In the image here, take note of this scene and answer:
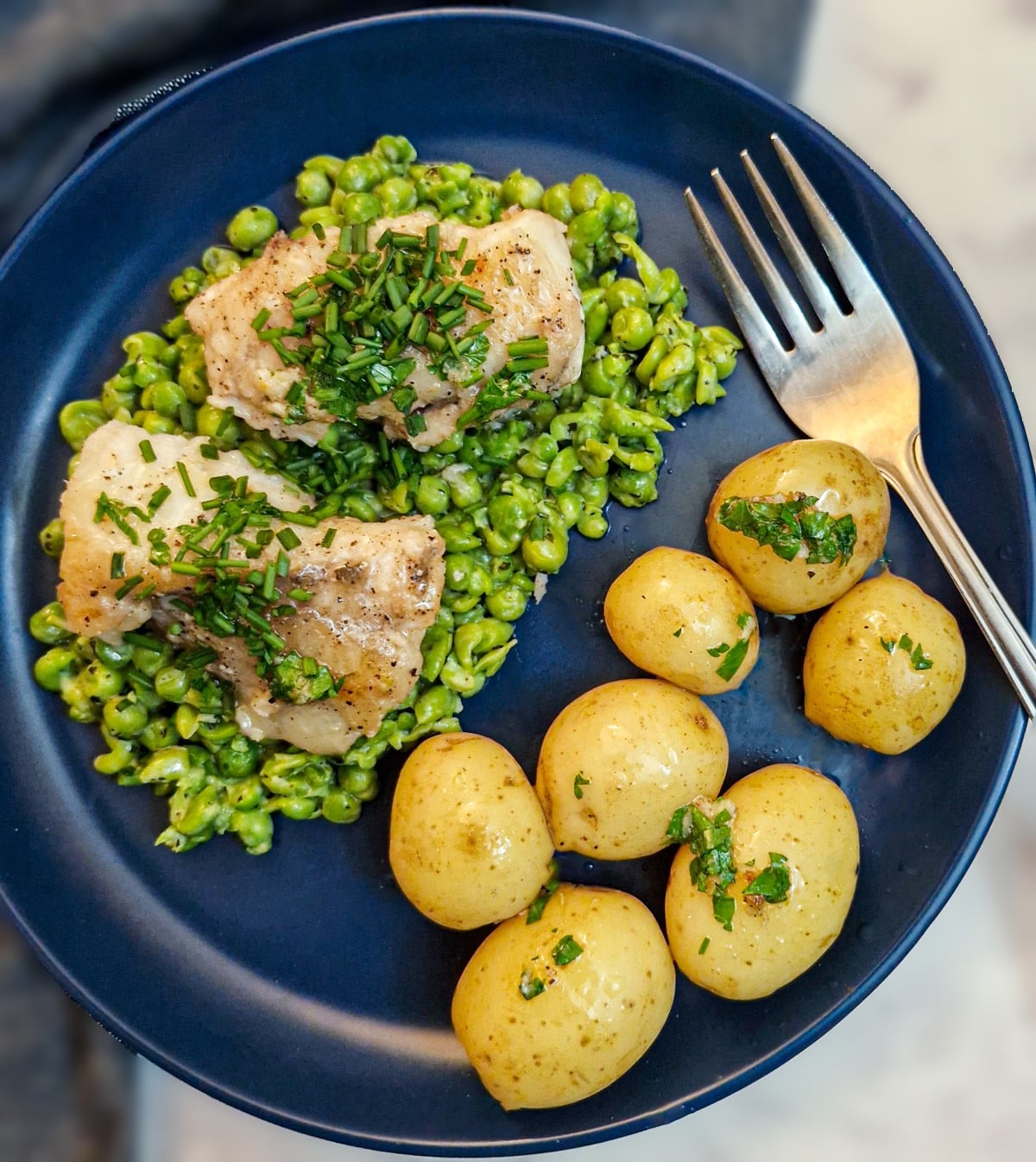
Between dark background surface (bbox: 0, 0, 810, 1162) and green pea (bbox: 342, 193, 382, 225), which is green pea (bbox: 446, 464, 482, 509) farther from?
dark background surface (bbox: 0, 0, 810, 1162)

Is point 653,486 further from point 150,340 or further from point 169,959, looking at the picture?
point 169,959

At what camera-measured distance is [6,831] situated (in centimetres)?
304

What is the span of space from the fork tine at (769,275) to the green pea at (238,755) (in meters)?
2.10

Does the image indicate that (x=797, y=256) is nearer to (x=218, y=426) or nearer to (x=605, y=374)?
(x=605, y=374)

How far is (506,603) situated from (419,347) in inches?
31.2

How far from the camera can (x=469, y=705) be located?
304 cm

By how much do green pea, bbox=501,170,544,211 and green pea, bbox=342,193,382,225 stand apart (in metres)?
0.42

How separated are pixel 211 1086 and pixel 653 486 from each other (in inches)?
89.7

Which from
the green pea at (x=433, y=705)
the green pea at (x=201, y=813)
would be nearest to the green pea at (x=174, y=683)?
the green pea at (x=201, y=813)

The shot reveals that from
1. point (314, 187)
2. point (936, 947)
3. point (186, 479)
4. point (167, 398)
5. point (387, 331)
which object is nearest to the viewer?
point (387, 331)

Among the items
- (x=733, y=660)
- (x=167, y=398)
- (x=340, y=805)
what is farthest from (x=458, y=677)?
(x=167, y=398)

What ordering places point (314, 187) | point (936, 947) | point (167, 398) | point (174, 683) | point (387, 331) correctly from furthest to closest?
point (936, 947)
point (314, 187)
point (167, 398)
point (174, 683)
point (387, 331)

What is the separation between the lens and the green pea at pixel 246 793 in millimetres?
2932

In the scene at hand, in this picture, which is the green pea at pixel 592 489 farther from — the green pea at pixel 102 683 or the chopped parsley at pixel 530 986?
the green pea at pixel 102 683
